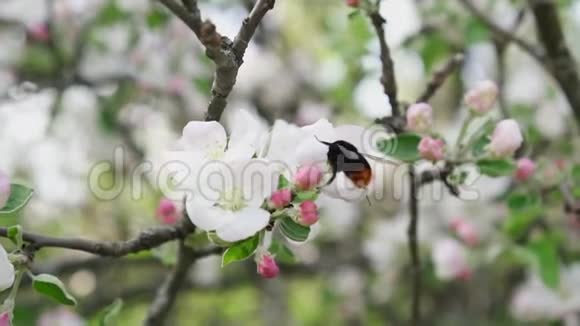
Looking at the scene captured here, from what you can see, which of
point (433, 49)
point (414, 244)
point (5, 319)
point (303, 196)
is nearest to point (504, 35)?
point (433, 49)

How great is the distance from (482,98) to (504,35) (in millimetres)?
603

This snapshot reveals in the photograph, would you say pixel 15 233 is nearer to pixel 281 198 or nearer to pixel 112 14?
pixel 281 198

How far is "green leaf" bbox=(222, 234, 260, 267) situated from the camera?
3.25ft

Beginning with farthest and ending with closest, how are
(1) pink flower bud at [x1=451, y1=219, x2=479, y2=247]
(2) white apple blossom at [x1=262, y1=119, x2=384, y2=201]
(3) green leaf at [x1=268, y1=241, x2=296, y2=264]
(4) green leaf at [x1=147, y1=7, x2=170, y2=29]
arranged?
(4) green leaf at [x1=147, y1=7, x2=170, y2=29] < (1) pink flower bud at [x1=451, y1=219, x2=479, y2=247] < (3) green leaf at [x1=268, y1=241, x2=296, y2=264] < (2) white apple blossom at [x1=262, y1=119, x2=384, y2=201]

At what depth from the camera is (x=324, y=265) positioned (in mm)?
2859

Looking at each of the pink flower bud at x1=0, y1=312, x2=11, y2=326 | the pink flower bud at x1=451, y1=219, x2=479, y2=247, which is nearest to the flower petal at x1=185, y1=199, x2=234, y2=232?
the pink flower bud at x1=0, y1=312, x2=11, y2=326

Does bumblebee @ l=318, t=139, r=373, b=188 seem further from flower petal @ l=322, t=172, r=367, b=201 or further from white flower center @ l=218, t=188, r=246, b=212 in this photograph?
white flower center @ l=218, t=188, r=246, b=212

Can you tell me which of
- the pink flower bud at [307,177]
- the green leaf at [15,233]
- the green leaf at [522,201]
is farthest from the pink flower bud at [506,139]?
the green leaf at [15,233]

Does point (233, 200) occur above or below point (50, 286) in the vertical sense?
above

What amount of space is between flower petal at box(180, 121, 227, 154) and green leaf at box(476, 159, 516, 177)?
44cm

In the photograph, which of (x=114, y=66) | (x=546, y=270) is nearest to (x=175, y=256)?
(x=546, y=270)

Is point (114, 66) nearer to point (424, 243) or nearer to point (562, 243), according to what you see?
point (424, 243)

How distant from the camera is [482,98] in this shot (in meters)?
1.29

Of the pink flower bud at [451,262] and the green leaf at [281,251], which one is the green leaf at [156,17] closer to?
the pink flower bud at [451,262]
